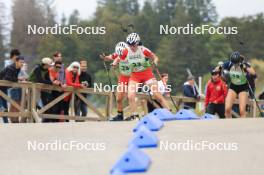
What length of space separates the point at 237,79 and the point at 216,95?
7.26ft

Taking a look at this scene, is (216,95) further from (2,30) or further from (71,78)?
(2,30)

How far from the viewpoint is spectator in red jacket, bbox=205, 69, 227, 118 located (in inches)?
610

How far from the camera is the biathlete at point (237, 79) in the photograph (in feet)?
43.4

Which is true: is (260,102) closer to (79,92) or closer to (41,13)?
(79,92)

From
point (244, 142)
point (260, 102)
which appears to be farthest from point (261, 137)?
point (260, 102)

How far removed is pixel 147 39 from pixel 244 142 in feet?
168

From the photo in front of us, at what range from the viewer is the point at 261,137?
8945mm

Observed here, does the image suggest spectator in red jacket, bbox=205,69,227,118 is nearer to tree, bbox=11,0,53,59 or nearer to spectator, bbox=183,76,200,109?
spectator, bbox=183,76,200,109

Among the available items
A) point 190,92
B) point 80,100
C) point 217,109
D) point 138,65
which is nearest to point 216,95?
point 217,109

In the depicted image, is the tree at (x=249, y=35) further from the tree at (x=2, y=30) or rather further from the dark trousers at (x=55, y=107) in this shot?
the dark trousers at (x=55, y=107)

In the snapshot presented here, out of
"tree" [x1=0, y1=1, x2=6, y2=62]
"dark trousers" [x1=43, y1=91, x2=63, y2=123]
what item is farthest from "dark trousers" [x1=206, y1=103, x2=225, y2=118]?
"tree" [x1=0, y1=1, x2=6, y2=62]

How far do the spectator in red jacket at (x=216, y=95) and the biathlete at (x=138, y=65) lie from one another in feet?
8.67

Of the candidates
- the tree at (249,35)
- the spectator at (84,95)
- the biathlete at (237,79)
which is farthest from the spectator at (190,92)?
the tree at (249,35)

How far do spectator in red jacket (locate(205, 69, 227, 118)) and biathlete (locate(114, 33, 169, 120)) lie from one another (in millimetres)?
2641
